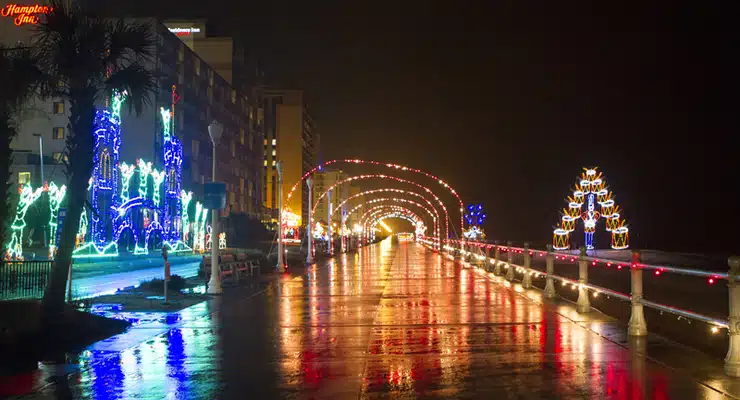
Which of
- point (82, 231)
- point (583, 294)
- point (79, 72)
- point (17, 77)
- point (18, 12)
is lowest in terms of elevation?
point (583, 294)

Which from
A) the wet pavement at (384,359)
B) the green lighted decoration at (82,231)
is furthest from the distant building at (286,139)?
the wet pavement at (384,359)

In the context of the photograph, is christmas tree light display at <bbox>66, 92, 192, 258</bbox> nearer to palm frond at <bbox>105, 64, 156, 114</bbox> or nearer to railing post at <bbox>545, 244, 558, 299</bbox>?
palm frond at <bbox>105, 64, 156, 114</bbox>

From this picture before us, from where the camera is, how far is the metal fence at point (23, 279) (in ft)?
58.9

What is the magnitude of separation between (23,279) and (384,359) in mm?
11355

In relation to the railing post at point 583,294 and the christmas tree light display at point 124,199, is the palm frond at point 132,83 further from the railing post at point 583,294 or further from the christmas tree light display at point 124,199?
the christmas tree light display at point 124,199

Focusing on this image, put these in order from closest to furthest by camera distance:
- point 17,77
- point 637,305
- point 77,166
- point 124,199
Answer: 1. point 637,305
2. point 17,77
3. point 77,166
4. point 124,199

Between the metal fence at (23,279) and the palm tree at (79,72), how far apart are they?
2.77 m

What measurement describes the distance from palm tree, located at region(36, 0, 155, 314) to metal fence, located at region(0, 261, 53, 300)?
2770 mm

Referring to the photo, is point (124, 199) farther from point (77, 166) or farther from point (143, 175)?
point (77, 166)

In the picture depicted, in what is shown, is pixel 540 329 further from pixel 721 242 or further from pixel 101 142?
pixel 721 242

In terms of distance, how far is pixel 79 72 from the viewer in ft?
51.9

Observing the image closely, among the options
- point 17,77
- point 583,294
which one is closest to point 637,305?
→ point 583,294

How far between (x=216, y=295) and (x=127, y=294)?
8.73ft

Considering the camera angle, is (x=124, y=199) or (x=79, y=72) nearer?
(x=79, y=72)
